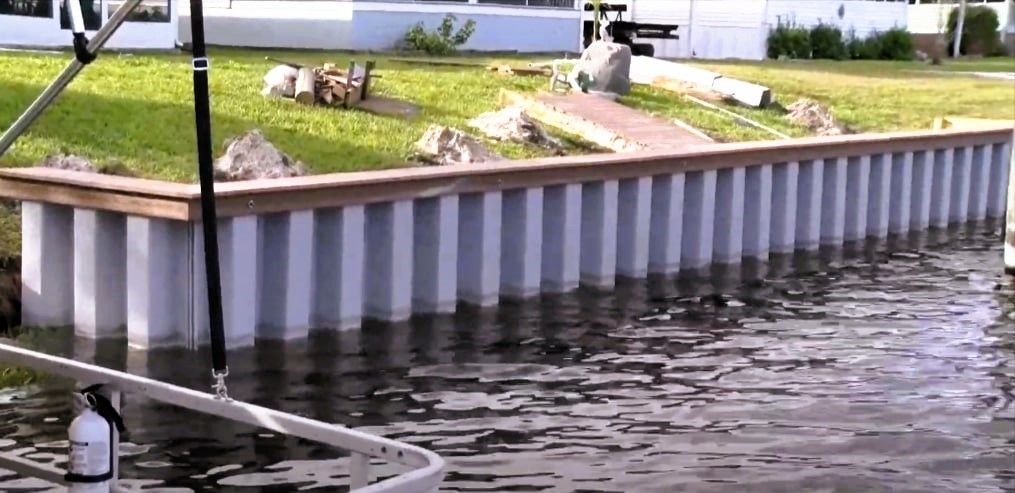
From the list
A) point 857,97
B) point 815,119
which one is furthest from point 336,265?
point 857,97

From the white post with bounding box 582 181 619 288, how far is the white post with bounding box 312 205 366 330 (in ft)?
10.6

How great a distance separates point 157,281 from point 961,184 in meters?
13.7

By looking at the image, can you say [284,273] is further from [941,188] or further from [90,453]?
[941,188]

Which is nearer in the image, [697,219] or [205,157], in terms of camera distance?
[205,157]

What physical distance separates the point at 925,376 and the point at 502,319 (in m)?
3.51

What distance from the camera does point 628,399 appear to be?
10492 millimetres

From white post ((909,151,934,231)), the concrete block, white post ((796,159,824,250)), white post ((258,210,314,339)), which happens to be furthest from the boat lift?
white post ((909,151,934,231))

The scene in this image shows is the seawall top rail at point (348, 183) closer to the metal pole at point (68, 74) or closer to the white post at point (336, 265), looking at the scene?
the white post at point (336, 265)

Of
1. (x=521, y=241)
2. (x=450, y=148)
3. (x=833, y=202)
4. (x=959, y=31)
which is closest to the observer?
(x=521, y=241)

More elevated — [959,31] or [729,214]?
[959,31]

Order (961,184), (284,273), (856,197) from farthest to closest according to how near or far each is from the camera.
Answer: (961,184)
(856,197)
(284,273)

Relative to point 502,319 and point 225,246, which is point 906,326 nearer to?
point 502,319

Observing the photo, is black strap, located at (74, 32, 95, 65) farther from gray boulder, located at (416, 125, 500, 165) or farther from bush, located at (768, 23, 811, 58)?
bush, located at (768, 23, 811, 58)

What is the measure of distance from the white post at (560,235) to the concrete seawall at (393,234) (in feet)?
0.04
